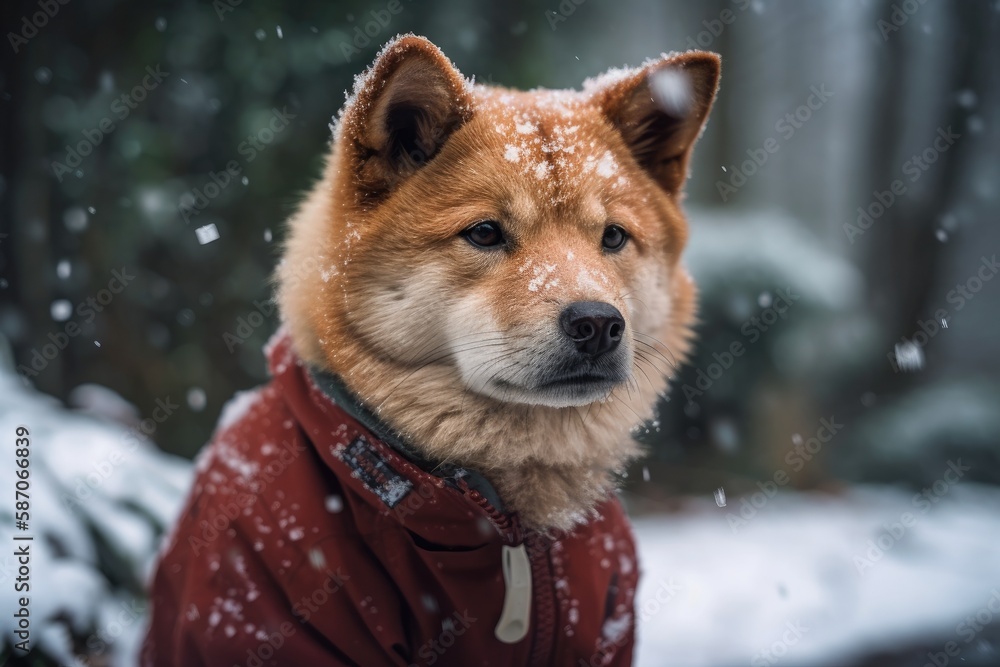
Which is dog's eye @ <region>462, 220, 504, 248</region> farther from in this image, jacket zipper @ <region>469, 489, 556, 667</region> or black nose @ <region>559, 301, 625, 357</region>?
jacket zipper @ <region>469, 489, 556, 667</region>

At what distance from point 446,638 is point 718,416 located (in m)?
4.27

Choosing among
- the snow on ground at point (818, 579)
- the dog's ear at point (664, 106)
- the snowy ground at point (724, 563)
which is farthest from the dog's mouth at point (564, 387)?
the snow on ground at point (818, 579)

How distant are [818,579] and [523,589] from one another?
282cm

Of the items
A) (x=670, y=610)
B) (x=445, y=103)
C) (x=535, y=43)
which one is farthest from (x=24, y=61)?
(x=670, y=610)

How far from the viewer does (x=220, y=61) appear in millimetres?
4383

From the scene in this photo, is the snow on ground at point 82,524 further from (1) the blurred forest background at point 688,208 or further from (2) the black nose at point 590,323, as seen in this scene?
(2) the black nose at point 590,323

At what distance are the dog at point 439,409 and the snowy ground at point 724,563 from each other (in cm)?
68

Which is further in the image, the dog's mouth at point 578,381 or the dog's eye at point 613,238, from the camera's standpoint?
the dog's eye at point 613,238

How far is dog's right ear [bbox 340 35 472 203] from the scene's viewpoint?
1.98 metres

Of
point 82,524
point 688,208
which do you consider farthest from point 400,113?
point 688,208

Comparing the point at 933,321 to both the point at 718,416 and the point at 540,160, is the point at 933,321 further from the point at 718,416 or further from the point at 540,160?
the point at 540,160

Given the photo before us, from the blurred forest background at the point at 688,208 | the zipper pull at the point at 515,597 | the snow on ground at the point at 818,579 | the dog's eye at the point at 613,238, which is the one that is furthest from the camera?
the blurred forest background at the point at 688,208

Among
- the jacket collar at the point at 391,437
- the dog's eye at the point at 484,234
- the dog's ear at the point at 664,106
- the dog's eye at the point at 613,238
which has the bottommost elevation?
the jacket collar at the point at 391,437

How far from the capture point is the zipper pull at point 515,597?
6.73 ft
